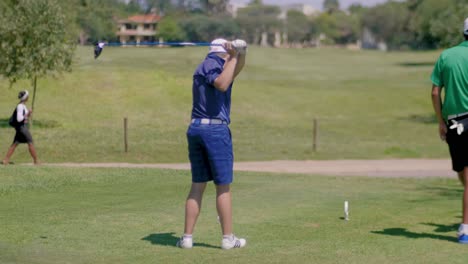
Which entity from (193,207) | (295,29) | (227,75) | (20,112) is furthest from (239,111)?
(295,29)

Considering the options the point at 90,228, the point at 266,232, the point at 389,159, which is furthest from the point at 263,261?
the point at 389,159

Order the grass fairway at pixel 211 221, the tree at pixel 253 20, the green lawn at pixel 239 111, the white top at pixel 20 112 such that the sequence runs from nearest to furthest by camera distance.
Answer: the grass fairway at pixel 211 221 → the white top at pixel 20 112 → the green lawn at pixel 239 111 → the tree at pixel 253 20

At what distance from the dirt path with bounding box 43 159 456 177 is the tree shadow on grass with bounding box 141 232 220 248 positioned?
12.8 metres

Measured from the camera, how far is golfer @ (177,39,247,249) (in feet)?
28.2

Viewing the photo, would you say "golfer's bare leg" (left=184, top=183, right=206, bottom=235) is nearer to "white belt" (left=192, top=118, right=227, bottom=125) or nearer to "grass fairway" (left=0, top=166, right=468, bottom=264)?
"grass fairway" (left=0, top=166, right=468, bottom=264)

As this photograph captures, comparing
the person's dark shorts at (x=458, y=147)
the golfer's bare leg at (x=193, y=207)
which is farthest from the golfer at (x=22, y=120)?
the person's dark shorts at (x=458, y=147)

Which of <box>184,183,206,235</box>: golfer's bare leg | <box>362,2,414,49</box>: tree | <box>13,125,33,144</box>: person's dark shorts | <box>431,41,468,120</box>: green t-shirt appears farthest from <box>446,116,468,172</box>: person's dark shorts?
<box>362,2,414,49</box>: tree

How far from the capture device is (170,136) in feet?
105

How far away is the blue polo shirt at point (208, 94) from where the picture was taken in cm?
863

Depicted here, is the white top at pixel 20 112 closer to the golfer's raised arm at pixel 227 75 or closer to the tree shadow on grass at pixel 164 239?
the tree shadow on grass at pixel 164 239

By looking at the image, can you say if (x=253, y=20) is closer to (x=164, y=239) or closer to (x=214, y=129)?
(x=164, y=239)

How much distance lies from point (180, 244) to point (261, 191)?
563cm

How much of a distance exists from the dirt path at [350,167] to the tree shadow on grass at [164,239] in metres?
12.8

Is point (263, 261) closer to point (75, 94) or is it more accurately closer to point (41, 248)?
point (41, 248)
